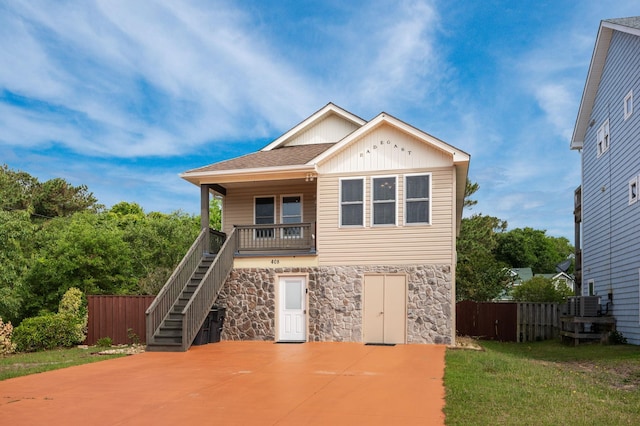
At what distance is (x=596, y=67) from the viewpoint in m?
19.4

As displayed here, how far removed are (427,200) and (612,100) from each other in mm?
8095

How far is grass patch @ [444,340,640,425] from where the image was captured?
664 centimetres

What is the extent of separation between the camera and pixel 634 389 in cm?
883

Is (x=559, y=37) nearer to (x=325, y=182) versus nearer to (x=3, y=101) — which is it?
(x=325, y=182)

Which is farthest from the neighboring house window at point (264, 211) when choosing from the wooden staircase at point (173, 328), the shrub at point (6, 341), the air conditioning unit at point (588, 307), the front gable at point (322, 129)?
the air conditioning unit at point (588, 307)

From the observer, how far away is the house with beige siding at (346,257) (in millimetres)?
15297

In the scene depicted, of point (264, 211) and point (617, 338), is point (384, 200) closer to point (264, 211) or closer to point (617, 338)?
point (264, 211)

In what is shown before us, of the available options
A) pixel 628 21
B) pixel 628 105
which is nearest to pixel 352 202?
pixel 628 105

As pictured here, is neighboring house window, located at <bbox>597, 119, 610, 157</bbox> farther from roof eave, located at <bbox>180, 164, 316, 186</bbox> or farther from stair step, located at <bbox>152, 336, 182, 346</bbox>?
stair step, located at <bbox>152, 336, 182, 346</bbox>

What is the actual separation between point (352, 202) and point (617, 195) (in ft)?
28.9

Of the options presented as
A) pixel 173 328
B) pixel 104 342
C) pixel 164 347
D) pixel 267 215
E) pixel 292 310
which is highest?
pixel 267 215

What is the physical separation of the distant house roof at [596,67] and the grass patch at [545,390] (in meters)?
9.72

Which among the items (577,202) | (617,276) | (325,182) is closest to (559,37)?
(577,202)

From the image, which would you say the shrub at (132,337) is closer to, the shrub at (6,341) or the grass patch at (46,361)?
the grass patch at (46,361)
